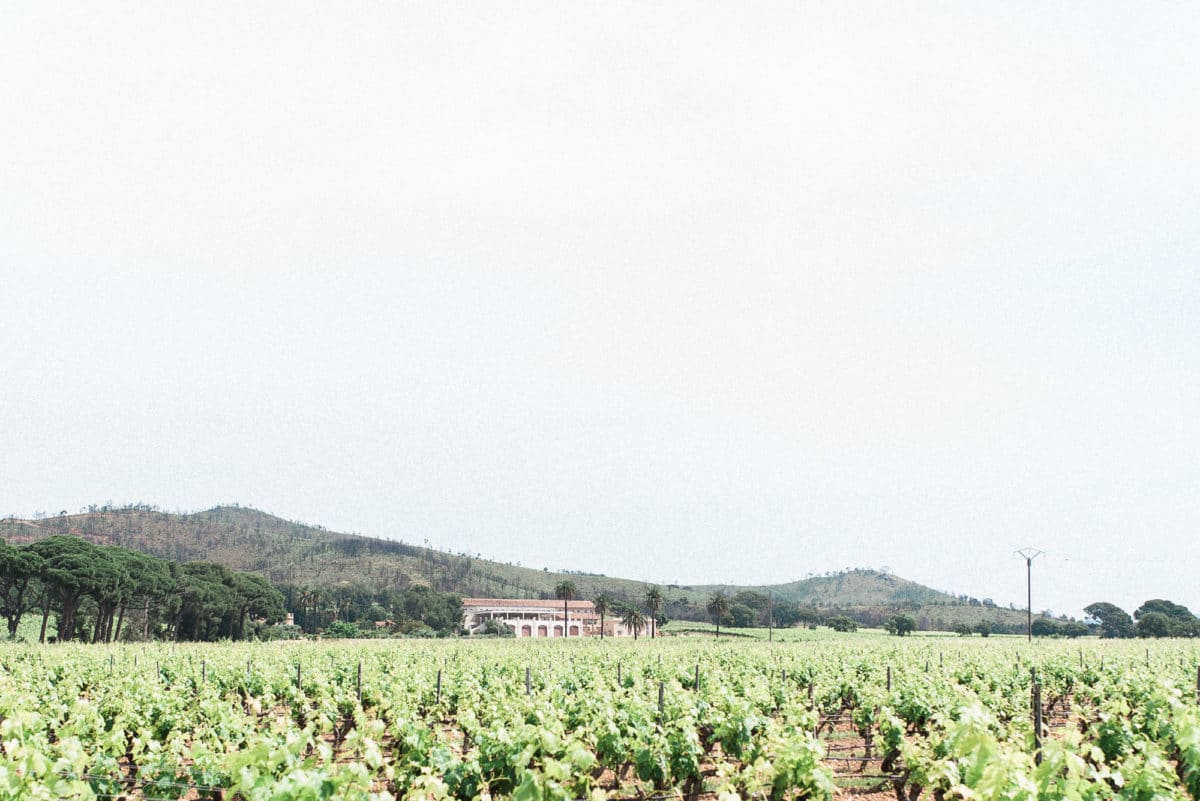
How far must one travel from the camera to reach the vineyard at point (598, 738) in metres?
6.76

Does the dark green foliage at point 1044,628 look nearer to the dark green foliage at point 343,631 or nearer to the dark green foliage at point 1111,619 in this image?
the dark green foliage at point 1111,619

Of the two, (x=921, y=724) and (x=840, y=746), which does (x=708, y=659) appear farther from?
(x=921, y=724)

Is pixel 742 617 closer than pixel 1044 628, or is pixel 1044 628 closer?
pixel 1044 628

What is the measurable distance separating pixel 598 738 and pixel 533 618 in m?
122

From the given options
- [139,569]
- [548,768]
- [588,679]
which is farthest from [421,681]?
[139,569]

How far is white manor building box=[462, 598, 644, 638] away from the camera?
419ft

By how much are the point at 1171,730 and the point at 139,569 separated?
7048 cm

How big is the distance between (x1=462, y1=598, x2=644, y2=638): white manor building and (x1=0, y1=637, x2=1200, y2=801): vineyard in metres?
102

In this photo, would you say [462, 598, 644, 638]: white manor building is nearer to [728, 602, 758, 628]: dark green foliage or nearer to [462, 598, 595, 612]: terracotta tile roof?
[462, 598, 595, 612]: terracotta tile roof

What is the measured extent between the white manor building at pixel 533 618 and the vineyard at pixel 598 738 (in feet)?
333

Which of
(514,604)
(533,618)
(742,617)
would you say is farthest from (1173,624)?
(514,604)

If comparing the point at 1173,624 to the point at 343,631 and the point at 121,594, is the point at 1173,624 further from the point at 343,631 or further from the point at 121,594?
the point at 121,594

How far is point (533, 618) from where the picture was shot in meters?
131

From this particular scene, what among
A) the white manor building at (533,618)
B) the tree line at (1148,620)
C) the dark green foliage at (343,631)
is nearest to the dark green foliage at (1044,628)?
the tree line at (1148,620)
